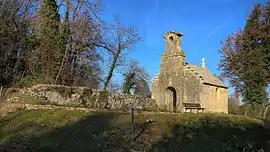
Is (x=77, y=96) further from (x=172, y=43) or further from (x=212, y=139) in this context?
(x=172, y=43)

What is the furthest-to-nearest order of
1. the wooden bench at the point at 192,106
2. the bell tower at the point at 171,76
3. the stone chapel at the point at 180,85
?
the bell tower at the point at 171,76 → the stone chapel at the point at 180,85 → the wooden bench at the point at 192,106

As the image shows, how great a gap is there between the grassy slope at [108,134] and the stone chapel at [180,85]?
11.3m

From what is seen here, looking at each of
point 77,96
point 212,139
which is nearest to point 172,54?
point 77,96

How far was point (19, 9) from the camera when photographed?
19453 millimetres

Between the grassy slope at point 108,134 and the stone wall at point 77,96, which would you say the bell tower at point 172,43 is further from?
the grassy slope at point 108,134

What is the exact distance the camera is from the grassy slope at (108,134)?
8.96 metres

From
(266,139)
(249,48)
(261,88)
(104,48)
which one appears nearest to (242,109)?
(261,88)

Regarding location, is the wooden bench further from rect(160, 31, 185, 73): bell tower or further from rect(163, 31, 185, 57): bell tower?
rect(163, 31, 185, 57): bell tower

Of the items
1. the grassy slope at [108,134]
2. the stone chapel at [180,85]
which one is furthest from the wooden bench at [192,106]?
the grassy slope at [108,134]

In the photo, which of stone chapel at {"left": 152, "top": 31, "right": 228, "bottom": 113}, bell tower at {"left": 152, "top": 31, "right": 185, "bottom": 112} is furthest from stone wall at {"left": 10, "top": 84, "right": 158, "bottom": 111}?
bell tower at {"left": 152, "top": 31, "right": 185, "bottom": 112}

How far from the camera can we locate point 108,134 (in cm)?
1028

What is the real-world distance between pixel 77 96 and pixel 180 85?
38.6 ft

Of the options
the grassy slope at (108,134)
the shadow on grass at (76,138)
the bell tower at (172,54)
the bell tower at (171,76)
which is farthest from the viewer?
the bell tower at (172,54)

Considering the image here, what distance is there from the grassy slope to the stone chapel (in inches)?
446
